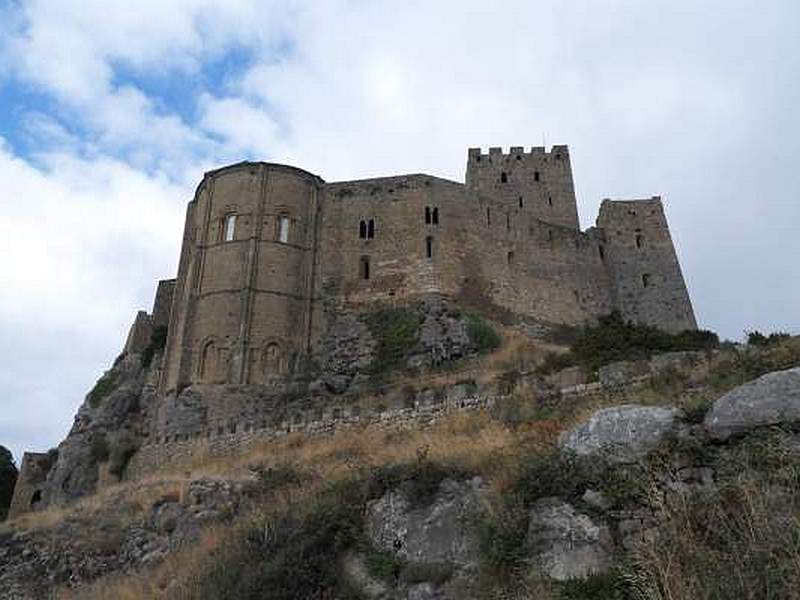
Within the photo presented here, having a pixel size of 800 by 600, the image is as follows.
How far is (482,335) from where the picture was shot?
28.6m

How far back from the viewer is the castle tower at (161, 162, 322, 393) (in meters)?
29.1

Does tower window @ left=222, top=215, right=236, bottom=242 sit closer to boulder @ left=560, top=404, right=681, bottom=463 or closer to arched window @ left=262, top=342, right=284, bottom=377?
arched window @ left=262, top=342, right=284, bottom=377

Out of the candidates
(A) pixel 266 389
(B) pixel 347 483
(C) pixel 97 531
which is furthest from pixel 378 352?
(B) pixel 347 483

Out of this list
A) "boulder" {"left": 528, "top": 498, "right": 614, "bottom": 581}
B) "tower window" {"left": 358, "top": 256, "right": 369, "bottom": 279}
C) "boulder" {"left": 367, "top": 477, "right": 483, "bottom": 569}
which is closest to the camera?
"boulder" {"left": 528, "top": 498, "right": 614, "bottom": 581}

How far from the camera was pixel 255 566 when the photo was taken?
9.55 meters

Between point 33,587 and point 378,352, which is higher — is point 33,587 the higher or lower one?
the lower one

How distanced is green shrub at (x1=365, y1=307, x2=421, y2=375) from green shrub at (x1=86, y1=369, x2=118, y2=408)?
1382 centimetres

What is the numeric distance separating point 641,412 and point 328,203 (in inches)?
1048

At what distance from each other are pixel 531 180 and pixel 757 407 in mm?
36846

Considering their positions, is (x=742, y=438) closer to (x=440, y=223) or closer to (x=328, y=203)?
(x=440, y=223)

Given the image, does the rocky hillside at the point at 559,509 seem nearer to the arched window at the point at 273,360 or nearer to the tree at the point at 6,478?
the arched window at the point at 273,360

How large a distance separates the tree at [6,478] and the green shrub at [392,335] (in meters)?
22.4

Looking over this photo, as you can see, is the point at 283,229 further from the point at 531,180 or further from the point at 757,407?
the point at 757,407

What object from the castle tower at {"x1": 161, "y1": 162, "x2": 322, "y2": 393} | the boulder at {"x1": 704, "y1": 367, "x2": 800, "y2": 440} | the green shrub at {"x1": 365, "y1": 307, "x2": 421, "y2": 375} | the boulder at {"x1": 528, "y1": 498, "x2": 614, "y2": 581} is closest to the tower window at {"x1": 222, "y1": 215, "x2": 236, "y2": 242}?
the castle tower at {"x1": 161, "y1": 162, "x2": 322, "y2": 393}
